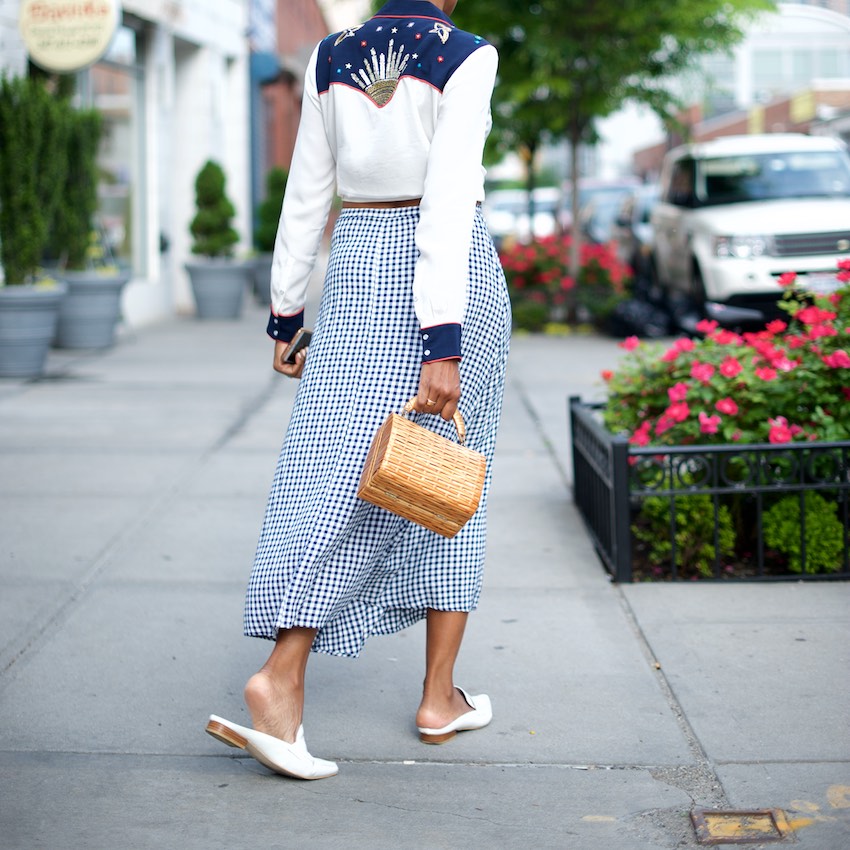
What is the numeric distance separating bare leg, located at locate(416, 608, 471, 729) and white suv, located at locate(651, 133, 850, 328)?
899 cm

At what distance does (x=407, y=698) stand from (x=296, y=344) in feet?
3.47

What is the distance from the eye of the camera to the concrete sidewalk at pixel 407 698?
285cm

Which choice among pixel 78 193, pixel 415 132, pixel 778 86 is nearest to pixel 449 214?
pixel 415 132

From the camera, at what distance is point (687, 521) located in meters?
4.72

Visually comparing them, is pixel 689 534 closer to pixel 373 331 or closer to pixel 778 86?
pixel 373 331

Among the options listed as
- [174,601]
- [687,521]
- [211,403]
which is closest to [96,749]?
[174,601]

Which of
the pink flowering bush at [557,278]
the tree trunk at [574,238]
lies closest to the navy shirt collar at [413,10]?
the pink flowering bush at [557,278]

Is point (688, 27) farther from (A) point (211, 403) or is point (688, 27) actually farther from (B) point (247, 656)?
(B) point (247, 656)

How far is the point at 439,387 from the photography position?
9.59 ft

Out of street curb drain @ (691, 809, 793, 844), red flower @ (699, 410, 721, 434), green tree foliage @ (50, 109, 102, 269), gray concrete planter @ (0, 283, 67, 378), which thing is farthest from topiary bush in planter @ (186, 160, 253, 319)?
street curb drain @ (691, 809, 793, 844)

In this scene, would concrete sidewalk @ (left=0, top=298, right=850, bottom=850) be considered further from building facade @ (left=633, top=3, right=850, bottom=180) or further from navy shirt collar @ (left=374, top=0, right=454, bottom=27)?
building facade @ (left=633, top=3, right=850, bottom=180)

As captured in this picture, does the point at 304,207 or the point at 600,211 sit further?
the point at 600,211

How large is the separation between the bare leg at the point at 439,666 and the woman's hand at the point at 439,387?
577 millimetres

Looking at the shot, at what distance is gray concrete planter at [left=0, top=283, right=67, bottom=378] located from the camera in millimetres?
9703
